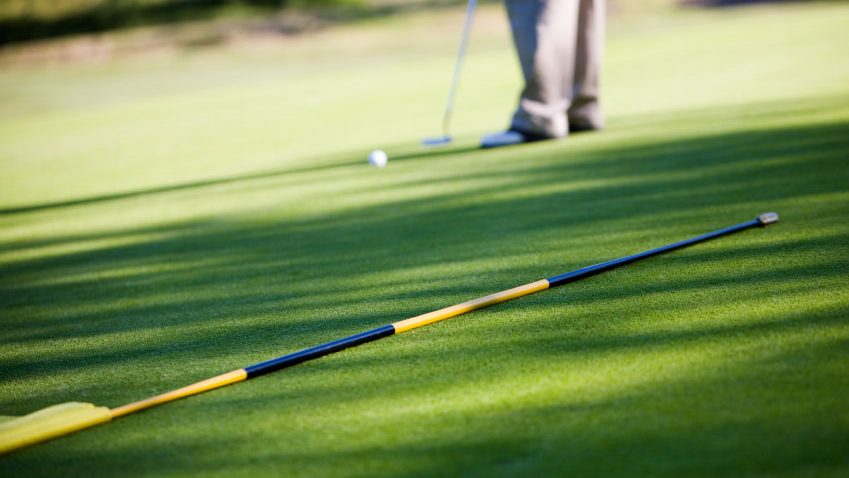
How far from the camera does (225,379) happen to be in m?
1.83

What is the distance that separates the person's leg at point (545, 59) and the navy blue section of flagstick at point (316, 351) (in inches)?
117

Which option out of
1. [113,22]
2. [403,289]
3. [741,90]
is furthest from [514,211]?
[113,22]

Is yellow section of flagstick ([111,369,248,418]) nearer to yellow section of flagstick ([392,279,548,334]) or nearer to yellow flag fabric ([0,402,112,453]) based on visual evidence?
yellow flag fabric ([0,402,112,453])

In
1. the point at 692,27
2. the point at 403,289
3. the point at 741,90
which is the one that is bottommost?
the point at 692,27

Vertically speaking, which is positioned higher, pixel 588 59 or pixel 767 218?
pixel 588 59

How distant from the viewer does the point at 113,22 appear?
22.1m

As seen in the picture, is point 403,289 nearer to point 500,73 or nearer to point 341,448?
point 341,448

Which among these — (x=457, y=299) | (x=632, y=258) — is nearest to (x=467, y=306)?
(x=457, y=299)

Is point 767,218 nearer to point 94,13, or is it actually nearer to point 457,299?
point 457,299

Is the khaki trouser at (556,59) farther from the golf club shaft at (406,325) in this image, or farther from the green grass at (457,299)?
the golf club shaft at (406,325)

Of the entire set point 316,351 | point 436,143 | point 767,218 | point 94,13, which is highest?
point 316,351

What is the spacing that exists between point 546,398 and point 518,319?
1.53ft

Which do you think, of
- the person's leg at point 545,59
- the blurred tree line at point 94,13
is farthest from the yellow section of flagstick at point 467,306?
the blurred tree line at point 94,13

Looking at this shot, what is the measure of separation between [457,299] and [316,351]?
50 cm
